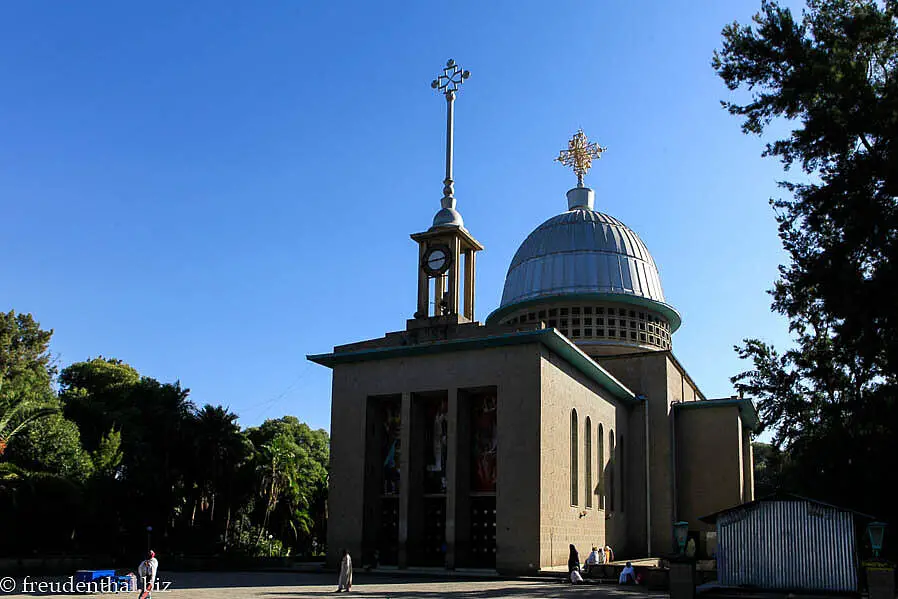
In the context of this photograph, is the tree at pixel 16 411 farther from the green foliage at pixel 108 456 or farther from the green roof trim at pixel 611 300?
the green roof trim at pixel 611 300

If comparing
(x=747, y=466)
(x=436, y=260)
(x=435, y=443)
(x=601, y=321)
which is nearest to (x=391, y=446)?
(x=435, y=443)

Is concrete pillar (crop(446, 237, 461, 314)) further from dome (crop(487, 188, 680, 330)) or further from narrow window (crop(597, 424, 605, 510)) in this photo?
dome (crop(487, 188, 680, 330))

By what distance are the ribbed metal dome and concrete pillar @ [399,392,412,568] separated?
12.4m

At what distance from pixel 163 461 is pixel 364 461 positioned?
1199 cm

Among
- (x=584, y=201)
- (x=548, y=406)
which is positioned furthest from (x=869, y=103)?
(x=584, y=201)

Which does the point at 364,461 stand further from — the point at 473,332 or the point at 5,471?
the point at 5,471

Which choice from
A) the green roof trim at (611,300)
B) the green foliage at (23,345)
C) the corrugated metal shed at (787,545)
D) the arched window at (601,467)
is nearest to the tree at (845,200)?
the corrugated metal shed at (787,545)

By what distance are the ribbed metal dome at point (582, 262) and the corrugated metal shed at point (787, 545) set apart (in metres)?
21.7

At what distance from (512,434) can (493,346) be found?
3.09m

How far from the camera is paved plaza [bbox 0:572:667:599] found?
20.3m

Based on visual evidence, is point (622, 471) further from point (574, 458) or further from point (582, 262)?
point (582, 262)

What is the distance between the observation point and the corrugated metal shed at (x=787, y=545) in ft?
58.6

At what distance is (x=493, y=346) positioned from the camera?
1163 inches

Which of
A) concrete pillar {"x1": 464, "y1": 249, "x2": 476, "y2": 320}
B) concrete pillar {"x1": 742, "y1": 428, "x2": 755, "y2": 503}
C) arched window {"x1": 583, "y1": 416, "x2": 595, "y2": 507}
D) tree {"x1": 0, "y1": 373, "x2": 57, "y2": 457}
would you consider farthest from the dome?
tree {"x1": 0, "y1": 373, "x2": 57, "y2": 457}
